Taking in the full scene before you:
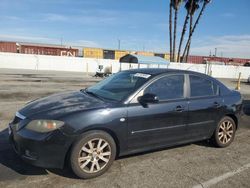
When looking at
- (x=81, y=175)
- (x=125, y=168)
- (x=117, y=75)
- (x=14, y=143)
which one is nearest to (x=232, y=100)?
(x=117, y=75)

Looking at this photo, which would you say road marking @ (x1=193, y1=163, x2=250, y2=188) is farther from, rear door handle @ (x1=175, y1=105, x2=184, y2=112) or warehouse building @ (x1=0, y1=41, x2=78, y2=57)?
warehouse building @ (x1=0, y1=41, x2=78, y2=57)

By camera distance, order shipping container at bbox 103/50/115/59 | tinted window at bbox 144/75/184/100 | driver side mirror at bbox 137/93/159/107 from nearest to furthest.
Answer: driver side mirror at bbox 137/93/159/107 < tinted window at bbox 144/75/184/100 < shipping container at bbox 103/50/115/59

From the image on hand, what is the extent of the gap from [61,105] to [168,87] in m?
1.83

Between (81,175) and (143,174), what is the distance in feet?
2.93

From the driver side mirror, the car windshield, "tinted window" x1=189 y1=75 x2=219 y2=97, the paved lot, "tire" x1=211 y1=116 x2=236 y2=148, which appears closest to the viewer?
the paved lot

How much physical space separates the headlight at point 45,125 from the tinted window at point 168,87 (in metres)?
1.51

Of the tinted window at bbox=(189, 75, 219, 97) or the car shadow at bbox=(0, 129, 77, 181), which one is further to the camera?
A: the tinted window at bbox=(189, 75, 219, 97)

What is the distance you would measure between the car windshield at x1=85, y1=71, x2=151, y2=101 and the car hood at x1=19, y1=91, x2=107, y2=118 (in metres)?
0.27

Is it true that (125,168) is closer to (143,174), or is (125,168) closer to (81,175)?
(143,174)

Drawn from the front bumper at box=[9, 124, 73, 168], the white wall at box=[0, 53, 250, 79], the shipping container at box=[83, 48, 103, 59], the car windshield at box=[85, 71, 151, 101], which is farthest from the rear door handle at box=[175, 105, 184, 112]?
the shipping container at box=[83, 48, 103, 59]

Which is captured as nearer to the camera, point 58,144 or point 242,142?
point 58,144

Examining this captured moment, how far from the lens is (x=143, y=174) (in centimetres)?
409

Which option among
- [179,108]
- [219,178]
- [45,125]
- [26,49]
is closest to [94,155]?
[45,125]

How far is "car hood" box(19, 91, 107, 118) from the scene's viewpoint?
12.8 feet
